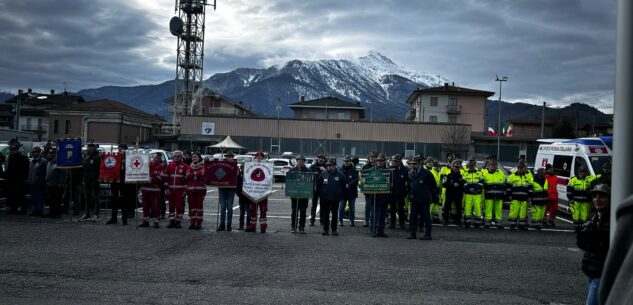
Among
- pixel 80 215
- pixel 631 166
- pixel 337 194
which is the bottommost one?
pixel 80 215

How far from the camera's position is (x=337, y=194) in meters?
14.3

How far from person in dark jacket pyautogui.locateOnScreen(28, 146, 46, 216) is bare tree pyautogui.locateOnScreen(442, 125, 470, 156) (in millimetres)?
49357

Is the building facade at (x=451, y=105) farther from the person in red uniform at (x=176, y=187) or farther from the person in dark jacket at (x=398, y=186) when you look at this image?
the person in red uniform at (x=176, y=187)

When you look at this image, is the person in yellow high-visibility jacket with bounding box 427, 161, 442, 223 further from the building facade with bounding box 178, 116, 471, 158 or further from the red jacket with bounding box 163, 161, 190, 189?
the building facade with bounding box 178, 116, 471, 158

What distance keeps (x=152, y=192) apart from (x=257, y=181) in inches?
114

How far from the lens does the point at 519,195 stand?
15.9 m

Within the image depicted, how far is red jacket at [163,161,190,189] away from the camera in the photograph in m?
14.5

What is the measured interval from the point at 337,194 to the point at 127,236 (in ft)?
17.5

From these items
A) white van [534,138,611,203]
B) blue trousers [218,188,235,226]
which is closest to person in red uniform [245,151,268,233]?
blue trousers [218,188,235,226]

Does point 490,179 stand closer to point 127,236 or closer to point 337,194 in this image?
point 337,194

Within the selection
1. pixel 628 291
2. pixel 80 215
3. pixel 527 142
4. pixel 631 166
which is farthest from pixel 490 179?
pixel 527 142

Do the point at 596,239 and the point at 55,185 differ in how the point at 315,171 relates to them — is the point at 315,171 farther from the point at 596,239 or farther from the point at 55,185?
the point at 596,239

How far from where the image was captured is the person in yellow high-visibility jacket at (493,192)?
16.1 metres

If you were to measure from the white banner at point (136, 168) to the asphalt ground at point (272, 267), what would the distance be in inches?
55.1
